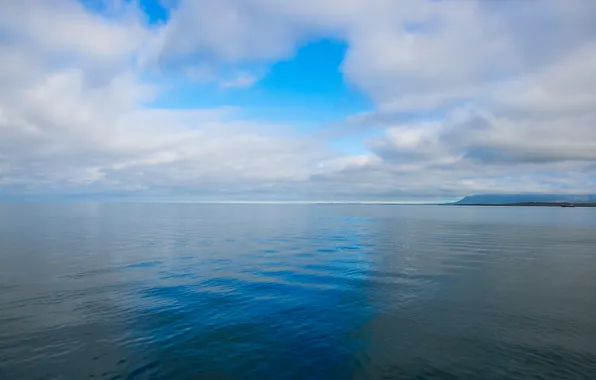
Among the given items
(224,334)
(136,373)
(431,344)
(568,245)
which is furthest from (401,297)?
(568,245)

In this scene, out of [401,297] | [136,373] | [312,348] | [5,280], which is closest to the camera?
[136,373]

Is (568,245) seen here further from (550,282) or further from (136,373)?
(136,373)

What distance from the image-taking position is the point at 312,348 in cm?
1727

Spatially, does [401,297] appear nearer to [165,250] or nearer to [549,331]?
[549,331]

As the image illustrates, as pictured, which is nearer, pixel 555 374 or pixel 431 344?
pixel 555 374

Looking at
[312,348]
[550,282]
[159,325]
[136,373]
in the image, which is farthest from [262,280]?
[550,282]

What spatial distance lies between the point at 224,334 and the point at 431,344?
449 inches

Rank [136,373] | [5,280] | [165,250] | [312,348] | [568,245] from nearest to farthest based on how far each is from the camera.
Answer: [136,373]
[312,348]
[5,280]
[165,250]
[568,245]

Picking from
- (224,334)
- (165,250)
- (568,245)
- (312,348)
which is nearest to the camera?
(312,348)

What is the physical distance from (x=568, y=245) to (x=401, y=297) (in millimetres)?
51108

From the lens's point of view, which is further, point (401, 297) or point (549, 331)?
point (401, 297)

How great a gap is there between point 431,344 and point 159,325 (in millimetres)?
15713

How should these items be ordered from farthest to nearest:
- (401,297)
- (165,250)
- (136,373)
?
(165,250), (401,297), (136,373)

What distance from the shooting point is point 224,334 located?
1884 centimetres
